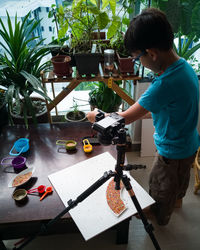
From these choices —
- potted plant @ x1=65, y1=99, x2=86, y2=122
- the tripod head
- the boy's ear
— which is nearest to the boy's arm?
the tripod head

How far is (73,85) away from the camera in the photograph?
5.84 ft

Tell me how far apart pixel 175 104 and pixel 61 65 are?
988 mm

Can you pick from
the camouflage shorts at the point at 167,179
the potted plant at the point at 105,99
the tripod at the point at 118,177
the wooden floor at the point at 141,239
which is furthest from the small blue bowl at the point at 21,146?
the camouflage shorts at the point at 167,179

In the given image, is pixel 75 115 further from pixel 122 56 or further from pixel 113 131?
pixel 113 131

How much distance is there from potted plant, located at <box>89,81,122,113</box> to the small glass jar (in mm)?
271

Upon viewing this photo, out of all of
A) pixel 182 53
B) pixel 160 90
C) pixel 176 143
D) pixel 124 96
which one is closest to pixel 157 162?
pixel 176 143

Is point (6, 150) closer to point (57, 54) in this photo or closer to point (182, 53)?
point (57, 54)

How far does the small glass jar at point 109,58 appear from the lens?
1722mm

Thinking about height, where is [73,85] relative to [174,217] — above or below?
above

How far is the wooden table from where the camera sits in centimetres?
116

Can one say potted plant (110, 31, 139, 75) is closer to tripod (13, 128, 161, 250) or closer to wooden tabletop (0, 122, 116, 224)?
wooden tabletop (0, 122, 116, 224)

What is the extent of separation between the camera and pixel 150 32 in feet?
2.91

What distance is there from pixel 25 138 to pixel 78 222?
817 millimetres

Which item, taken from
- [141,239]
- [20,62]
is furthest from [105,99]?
[141,239]
